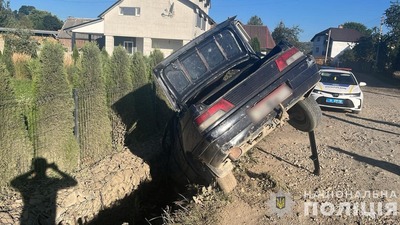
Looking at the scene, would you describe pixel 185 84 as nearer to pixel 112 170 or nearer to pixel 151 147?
pixel 112 170

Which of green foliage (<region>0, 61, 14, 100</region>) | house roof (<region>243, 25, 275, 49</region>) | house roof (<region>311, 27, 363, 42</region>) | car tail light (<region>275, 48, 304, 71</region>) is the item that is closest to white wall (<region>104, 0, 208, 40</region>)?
house roof (<region>243, 25, 275, 49</region>)

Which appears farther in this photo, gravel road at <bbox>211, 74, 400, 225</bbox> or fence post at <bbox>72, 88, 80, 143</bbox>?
fence post at <bbox>72, 88, 80, 143</bbox>

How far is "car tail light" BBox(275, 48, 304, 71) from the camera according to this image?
467 centimetres

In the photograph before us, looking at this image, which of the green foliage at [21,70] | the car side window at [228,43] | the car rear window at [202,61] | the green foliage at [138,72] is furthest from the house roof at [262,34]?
the car rear window at [202,61]

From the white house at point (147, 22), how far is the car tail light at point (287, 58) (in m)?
31.4

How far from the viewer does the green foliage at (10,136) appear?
5113 millimetres

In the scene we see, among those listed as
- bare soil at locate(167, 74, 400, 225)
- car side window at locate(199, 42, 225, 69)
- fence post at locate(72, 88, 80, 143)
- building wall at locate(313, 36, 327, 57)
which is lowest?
building wall at locate(313, 36, 327, 57)

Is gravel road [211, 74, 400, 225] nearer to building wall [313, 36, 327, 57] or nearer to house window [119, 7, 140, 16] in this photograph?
house window [119, 7, 140, 16]

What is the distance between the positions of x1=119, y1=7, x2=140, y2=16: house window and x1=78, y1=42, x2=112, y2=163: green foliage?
102ft

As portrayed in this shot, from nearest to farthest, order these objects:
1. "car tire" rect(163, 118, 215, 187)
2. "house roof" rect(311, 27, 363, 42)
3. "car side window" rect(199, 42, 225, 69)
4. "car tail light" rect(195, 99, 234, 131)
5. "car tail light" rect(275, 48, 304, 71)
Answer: "car tail light" rect(195, 99, 234, 131), "car tail light" rect(275, 48, 304, 71), "car tire" rect(163, 118, 215, 187), "car side window" rect(199, 42, 225, 69), "house roof" rect(311, 27, 363, 42)

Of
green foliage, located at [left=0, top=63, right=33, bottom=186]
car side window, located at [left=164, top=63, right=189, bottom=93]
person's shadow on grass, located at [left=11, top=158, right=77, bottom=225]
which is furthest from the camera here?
car side window, located at [left=164, top=63, right=189, bottom=93]

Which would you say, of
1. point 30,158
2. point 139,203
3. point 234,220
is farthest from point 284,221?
point 30,158

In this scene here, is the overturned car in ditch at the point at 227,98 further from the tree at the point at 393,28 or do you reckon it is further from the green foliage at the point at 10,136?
the tree at the point at 393,28

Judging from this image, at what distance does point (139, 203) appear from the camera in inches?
259
